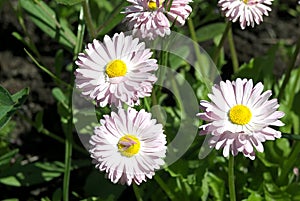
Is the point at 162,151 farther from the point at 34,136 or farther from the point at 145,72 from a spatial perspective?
the point at 34,136

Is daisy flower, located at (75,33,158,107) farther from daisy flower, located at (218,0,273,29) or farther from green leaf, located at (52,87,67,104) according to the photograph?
green leaf, located at (52,87,67,104)

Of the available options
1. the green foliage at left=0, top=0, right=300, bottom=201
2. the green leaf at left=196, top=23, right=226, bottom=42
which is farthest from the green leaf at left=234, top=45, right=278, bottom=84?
the green leaf at left=196, top=23, right=226, bottom=42

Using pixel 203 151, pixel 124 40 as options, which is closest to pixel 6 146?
pixel 203 151

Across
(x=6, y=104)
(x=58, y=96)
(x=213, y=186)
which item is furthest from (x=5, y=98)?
(x=213, y=186)

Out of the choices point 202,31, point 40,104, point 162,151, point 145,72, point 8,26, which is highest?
point 8,26

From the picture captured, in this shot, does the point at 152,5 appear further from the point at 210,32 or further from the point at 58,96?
the point at 210,32

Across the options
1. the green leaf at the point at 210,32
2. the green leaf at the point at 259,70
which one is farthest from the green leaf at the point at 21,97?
the green leaf at the point at 210,32
